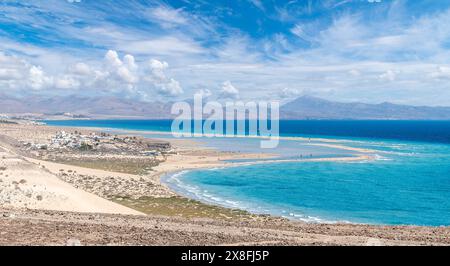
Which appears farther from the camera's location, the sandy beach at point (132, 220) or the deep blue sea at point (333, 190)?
the deep blue sea at point (333, 190)

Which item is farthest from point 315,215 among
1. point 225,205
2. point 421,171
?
point 421,171

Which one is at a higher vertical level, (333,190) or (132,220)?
(132,220)

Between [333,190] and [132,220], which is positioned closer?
[132,220]

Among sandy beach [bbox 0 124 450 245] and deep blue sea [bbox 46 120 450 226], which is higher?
sandy beach [bbox 0 124 450 245]

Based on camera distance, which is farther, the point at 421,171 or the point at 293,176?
the point at 421,171

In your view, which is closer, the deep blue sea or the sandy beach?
the sandy beach

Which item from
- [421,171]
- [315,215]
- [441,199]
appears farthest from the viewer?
[421,171]

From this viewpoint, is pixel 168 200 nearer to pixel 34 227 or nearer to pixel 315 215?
pixel 315 215

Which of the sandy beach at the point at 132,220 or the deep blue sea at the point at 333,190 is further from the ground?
the sandy beach at the point at 132,220
